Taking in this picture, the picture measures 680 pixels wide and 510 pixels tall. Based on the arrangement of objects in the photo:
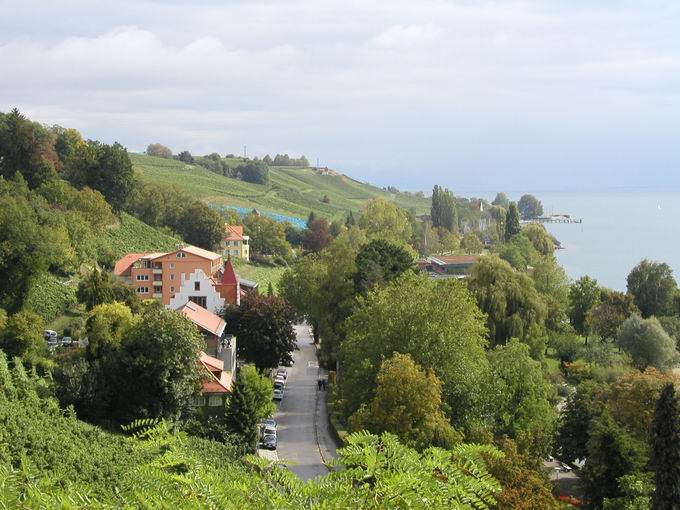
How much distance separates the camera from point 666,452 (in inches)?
918

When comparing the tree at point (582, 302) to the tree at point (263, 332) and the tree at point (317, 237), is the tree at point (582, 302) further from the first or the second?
the tree at point (317, 237)

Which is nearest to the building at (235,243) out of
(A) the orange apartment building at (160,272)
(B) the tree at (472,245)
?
(A) the orange apartment building at (160,272)

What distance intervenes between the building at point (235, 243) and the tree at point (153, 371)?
44.4 metres

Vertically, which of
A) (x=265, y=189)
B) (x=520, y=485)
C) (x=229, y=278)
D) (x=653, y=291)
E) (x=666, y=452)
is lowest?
(x=520, y=485)

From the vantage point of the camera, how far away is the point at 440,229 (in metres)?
106

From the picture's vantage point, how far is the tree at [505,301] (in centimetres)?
4525

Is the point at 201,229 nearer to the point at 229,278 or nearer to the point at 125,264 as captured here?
the point at 125,264

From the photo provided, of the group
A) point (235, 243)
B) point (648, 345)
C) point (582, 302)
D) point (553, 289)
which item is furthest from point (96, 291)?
point (235, 243)

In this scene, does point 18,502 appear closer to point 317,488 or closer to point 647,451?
point 317,488

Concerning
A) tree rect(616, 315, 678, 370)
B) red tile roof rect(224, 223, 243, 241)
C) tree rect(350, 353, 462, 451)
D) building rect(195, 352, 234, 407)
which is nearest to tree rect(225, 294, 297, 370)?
building rect(195, 352, 234, 407)

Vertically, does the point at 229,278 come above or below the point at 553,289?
above

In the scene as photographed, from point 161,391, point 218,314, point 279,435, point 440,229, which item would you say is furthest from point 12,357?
A: point 440,229

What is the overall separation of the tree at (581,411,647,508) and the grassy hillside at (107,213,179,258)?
120 ft

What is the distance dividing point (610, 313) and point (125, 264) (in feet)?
93.4
